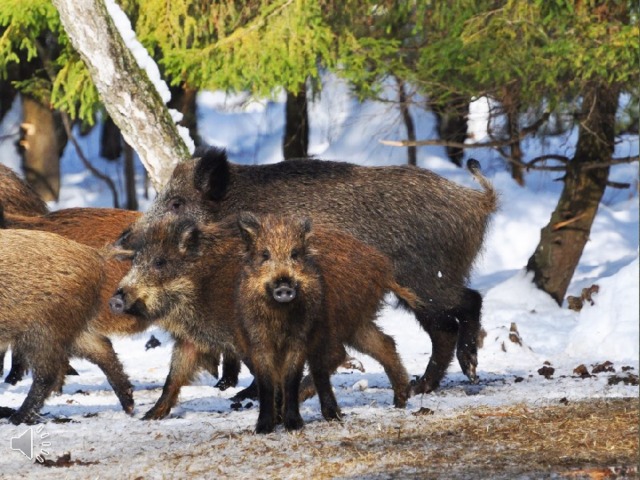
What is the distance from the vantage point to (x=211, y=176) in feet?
28.0

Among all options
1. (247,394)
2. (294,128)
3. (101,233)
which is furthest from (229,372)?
(294,128)

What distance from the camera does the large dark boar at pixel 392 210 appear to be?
332 inches

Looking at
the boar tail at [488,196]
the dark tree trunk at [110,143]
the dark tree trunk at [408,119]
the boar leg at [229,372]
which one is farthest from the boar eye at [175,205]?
the dark tree trunk at [110,143]

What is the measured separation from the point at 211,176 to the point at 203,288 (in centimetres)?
159

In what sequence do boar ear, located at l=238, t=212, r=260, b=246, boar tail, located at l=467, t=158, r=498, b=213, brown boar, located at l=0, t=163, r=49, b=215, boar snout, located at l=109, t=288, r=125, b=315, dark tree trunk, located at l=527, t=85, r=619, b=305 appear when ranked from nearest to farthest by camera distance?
boar ear, located at l=238, t=212, r=260, b=246, boar snout, located at l=109, t=288, r=125, b=315, boar tail, located at l=467, t=158, r=498, b=213, brown boar, located at l=0, t=163, r=49, b=215, dark tree trunk, located at l=527, t=85, r=619, b=305

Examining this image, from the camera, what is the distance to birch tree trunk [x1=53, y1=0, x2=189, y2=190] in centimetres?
1079

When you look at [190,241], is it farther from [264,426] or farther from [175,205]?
[175,205]

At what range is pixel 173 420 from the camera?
6.93 metres

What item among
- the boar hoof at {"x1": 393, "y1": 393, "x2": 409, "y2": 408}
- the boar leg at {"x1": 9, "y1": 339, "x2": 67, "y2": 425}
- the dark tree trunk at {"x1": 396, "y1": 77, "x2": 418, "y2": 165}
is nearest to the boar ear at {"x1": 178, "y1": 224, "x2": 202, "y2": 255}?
the boar leg at {"x1": 9, "y1": 339, "x2": 67, "y2": 425}

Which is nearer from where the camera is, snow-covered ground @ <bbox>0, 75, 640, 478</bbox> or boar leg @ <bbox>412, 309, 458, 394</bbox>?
snow-covered ground @ <bbox>0, 75, 640, 478</bbox>

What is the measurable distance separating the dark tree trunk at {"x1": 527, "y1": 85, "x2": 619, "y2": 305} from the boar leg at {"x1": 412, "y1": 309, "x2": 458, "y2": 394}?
4.85 metres

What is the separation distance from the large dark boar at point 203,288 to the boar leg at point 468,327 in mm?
1403

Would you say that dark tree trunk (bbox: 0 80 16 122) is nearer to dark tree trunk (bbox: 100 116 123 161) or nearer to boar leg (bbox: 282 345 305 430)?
dark tree trunk (bbox: 100 116 123 161)

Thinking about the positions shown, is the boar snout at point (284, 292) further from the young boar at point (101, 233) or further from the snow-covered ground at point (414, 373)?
the young boar at point (101, 233)
